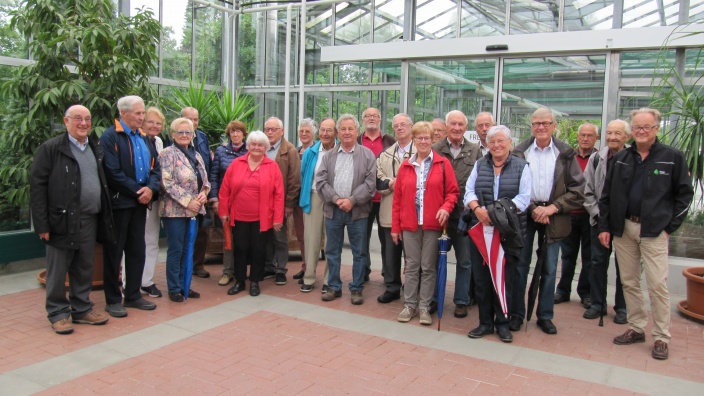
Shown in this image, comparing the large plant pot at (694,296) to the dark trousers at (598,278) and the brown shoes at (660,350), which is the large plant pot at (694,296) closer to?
the dark trousers at (598,278)

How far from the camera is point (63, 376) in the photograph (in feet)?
12.3

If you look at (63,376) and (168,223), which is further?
(168,223)

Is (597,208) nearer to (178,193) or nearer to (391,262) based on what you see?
(391,262)

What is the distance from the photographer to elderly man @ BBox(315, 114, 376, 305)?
553cm

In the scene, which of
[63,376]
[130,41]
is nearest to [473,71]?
Answer: [130,41]

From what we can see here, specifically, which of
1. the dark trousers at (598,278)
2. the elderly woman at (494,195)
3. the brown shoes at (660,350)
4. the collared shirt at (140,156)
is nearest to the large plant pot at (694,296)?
the dark trousers at (598,278)

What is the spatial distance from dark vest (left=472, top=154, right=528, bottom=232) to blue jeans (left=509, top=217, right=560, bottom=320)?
28cm

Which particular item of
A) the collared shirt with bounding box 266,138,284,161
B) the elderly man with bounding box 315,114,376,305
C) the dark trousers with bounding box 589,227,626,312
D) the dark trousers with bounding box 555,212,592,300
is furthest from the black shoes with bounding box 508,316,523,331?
the collared shirt with bounding box 266,138,284,161

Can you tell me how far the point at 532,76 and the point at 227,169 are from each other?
14.4 ft

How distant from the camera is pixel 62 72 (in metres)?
5.94

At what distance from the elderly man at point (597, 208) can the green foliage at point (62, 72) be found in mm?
4800

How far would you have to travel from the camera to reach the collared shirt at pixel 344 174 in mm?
5566

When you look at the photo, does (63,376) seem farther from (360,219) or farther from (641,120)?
(641,120)

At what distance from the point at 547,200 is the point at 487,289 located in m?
0.91
